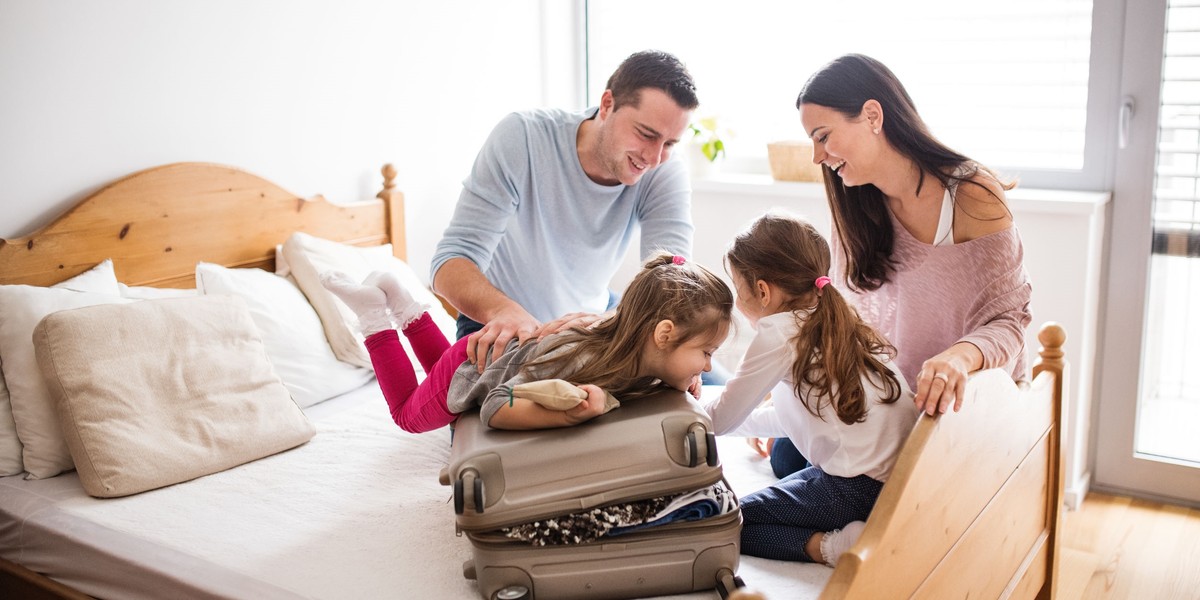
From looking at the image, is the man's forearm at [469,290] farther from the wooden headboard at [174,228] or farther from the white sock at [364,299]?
the wooden headboard at [174,228]

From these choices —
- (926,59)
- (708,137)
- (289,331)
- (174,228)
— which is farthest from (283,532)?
(926,59)

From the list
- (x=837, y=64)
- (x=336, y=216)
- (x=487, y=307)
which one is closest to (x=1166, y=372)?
(x=837, y=64)

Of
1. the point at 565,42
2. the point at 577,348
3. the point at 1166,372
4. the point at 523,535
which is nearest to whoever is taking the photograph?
the point at 523,535

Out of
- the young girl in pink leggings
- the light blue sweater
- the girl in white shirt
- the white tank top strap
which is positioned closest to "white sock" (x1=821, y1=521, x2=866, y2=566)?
the girl in white shirt

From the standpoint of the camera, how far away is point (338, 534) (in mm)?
1701

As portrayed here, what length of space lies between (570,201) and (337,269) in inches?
27.5

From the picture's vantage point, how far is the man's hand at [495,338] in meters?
1.81

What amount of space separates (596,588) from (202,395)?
106 centimetres

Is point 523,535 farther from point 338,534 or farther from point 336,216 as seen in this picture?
point 336,216

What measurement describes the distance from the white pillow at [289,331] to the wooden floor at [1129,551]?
1903mm

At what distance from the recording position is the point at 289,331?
7.89 ft

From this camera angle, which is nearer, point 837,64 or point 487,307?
point 837,64

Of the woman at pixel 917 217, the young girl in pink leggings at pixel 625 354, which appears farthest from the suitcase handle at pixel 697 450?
the woman at pixel 917 217

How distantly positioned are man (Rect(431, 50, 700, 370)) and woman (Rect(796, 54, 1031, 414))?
1.21ft
